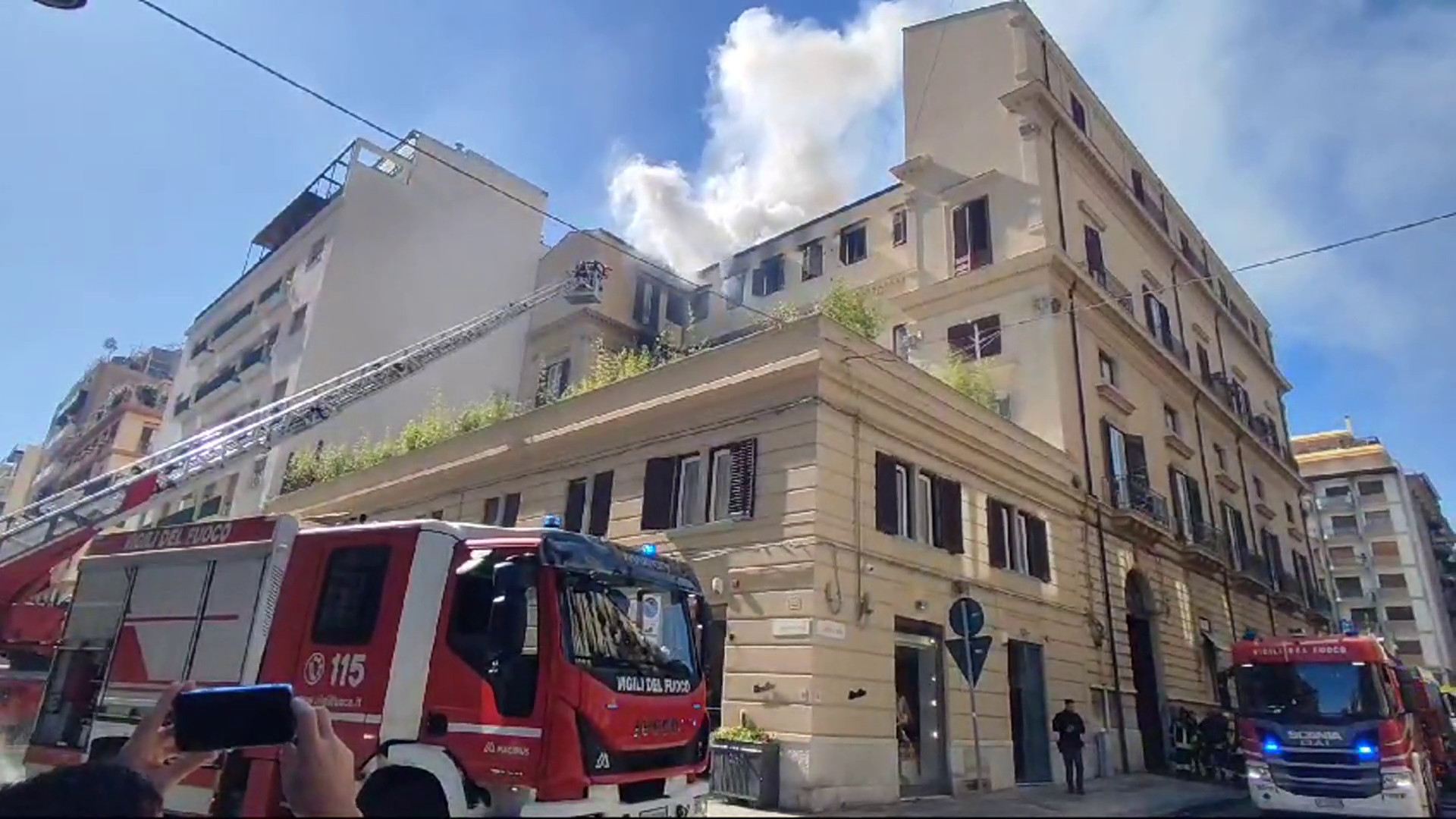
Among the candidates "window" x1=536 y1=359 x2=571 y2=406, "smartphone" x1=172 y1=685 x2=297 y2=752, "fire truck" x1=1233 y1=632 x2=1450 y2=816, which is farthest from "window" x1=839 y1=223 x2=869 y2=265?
"smartphone" x1=172 y1=685 x2=297 y2=752

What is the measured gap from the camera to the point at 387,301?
30.4 metres

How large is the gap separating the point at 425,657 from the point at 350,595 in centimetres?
105

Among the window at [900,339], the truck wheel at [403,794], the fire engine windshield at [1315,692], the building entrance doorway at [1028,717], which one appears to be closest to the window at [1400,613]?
the window at [900,339]

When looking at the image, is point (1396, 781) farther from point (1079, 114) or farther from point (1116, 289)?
point (1079, 114)

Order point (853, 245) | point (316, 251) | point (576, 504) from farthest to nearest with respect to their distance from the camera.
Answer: point (316, 251) < point (853, 245) < point (576, 504)

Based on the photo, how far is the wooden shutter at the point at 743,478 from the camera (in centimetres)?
1337

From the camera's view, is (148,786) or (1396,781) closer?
(148,786)

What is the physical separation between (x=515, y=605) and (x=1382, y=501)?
8119 centimetres

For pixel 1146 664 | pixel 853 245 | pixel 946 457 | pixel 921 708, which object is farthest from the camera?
pixel 853 245

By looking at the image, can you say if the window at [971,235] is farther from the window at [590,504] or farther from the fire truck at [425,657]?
the fire truck at [425,657]

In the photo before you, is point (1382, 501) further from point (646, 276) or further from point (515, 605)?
point (515, 605)

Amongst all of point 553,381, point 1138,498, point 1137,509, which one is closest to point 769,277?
point 553,381

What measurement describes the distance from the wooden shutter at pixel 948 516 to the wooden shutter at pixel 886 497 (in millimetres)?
1260

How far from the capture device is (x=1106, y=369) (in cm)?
2297
